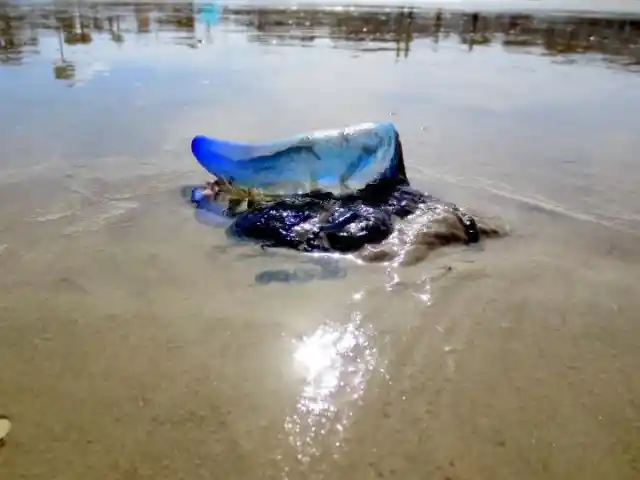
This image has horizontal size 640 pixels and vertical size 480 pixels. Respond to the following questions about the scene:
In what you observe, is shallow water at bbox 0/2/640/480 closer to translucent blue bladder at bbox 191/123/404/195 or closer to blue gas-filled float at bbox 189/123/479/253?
blue gas-filled float at bbox 189/123/479/253

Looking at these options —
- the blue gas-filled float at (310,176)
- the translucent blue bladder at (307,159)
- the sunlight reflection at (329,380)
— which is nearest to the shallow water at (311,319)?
the sunlight reflection at (329,380)

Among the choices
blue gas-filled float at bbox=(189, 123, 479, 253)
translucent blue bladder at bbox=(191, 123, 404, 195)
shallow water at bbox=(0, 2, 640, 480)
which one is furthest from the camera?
translucent blue bladder at bbox=(191, 123, 404, 195)

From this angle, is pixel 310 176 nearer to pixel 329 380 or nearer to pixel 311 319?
pixel 311 319

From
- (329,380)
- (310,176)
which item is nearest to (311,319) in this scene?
(329,380)

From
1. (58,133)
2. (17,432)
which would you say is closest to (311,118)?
(58,133)

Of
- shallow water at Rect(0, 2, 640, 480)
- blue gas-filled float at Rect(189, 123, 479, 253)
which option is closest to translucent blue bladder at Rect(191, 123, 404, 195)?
blue gas-filled float at Rect(189, 123, 479, 253)

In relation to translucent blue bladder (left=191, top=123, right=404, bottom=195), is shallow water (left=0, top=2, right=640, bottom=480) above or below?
below

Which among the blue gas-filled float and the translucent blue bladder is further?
the translucent blue bladder

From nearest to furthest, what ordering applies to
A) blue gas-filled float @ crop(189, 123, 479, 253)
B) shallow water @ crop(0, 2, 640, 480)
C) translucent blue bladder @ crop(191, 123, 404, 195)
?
shallow water @ crop(0, 2, 640, 480), blue gas-filled float @ crop(189, 123, 479, 253), translucent blue bladder @ crop(191, 123, 404, 195)

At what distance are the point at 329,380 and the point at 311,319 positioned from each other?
31 cm

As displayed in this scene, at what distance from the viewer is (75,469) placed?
1.37 metres

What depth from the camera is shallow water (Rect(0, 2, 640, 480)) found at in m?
1.45

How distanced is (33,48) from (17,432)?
23.2 ft

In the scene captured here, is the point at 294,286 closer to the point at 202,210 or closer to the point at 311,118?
the point at 202,210
